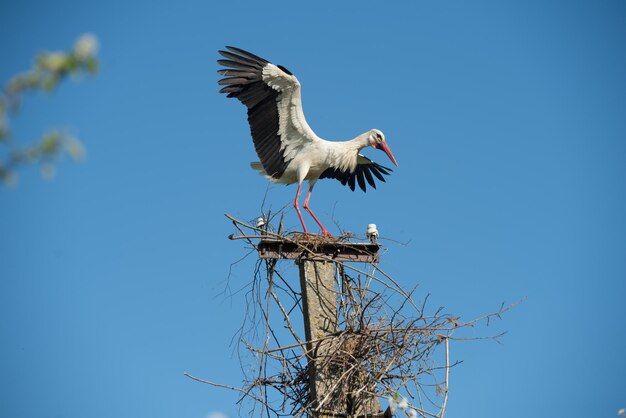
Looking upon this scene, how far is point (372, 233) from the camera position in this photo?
562 centimetres

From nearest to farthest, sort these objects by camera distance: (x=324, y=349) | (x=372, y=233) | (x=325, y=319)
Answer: (x=324, y=349) → (x=325, y=319) → (x=372, y=233)

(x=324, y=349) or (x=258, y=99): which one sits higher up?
(x=258, y=99)

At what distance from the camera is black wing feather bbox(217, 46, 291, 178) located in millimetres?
6750

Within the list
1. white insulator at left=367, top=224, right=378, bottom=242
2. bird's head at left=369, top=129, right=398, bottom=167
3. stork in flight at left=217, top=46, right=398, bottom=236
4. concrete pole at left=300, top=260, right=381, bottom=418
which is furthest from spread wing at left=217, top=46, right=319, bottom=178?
concrete pole at left=300, top=260, right=381, bottom=418

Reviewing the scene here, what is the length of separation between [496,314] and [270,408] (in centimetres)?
151

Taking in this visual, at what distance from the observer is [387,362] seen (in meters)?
4.86

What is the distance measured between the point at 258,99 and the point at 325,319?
2.44 meters

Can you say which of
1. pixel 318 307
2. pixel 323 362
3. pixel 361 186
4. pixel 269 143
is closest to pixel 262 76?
pixel 269 143

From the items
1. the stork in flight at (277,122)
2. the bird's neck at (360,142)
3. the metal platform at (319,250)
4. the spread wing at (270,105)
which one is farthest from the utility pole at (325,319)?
the bird's neck at (360,142)

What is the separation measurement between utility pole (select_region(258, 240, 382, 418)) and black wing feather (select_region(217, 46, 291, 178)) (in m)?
1.60

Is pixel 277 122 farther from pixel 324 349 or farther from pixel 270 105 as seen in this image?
pixel 324 349

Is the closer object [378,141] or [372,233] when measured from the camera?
[372,233]

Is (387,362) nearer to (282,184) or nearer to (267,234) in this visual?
(267,234)

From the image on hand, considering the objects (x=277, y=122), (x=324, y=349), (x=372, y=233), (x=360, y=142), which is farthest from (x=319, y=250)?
(x=360, y=142)
